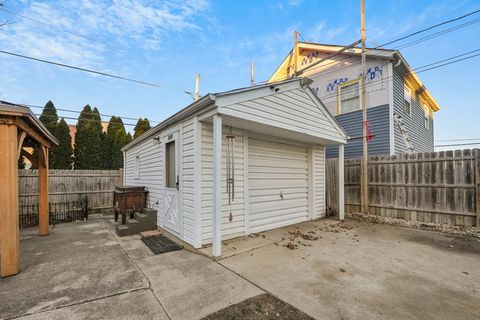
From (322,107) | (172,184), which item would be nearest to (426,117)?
(322,107)

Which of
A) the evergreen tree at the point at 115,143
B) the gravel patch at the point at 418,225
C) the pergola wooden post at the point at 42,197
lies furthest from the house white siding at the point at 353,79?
the evergreen tree at the point at 115,143

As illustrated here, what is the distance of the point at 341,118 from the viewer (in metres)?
9.25

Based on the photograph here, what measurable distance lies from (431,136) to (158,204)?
52.4 ft

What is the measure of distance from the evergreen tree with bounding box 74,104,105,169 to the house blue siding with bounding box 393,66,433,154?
13.3m

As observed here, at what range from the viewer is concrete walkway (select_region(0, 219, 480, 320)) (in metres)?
2.34

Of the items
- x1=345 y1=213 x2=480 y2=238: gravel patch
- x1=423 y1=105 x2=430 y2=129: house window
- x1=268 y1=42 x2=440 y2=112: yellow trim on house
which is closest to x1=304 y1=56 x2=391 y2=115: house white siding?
x1=268 y1=42 x2=440 y2=112: yellow trim on house

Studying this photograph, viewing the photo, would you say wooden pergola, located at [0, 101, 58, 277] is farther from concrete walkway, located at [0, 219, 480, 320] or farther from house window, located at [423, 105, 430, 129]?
house window, located at [423, 105, 430, 129]

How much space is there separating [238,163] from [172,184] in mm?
1750

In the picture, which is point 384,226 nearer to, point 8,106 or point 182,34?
point 8,106

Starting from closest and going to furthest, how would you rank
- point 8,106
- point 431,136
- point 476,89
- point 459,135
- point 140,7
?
point 8,106 < point 140,7 < point 476,89 < point 431,136 < point 459,135

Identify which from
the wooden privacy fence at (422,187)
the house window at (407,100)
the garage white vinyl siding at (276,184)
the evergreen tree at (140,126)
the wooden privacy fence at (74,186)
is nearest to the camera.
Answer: the wooden privacy fence at (422,187)

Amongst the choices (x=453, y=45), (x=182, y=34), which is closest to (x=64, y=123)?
→ (x=182, y=34)

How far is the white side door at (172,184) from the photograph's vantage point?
16.2 ft

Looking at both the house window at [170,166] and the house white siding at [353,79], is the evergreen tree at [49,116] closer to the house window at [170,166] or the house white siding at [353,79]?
the house window at [170,166]
